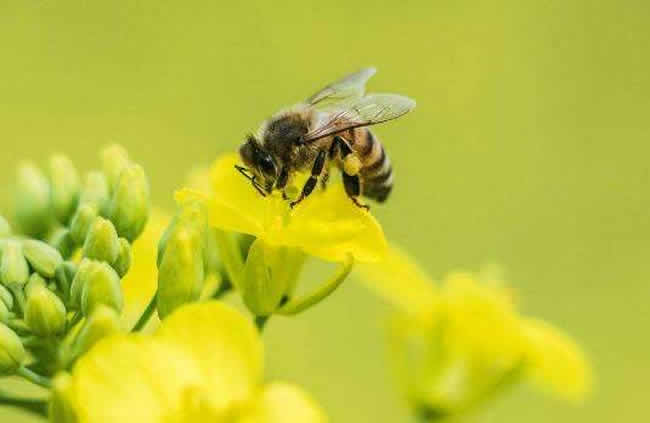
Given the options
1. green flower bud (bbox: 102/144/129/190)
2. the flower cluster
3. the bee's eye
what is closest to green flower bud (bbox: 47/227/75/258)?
the flower cluster

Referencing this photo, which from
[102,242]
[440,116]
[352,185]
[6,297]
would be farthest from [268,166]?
[440,116]

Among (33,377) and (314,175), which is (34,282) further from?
(314,175)

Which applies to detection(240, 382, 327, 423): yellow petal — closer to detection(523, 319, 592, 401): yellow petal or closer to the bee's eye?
the bee's eye

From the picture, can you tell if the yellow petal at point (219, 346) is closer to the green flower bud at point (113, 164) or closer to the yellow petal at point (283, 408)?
the yellow petal at point (283, 408)

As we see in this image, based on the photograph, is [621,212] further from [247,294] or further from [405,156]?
[247,294]

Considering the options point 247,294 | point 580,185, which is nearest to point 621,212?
point 580,185

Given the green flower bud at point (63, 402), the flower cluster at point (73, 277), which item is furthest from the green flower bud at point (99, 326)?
the green flower bud at point (63, 402)
